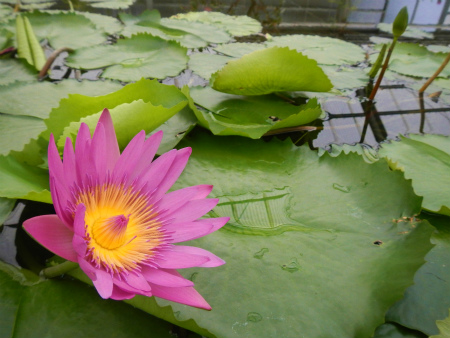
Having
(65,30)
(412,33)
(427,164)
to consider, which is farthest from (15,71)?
(412,33)

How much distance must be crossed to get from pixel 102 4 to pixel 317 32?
68.7 inches

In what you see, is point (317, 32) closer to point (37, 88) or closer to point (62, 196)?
point (37, 88)

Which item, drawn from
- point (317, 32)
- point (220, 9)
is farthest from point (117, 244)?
point (220, 9)

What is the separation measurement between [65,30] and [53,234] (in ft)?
6.06

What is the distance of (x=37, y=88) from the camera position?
1.22m

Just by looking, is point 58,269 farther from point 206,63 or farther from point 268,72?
point 206,63

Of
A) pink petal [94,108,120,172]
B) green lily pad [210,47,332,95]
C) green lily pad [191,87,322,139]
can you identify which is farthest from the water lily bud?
pink petal [94,108,120,172]

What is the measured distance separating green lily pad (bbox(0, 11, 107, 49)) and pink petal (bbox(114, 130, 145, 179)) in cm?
139

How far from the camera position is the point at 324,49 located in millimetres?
2027

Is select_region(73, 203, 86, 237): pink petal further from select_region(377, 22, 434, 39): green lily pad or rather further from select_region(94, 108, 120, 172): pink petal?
select_region(377, 22, 434, 39): green lily pad

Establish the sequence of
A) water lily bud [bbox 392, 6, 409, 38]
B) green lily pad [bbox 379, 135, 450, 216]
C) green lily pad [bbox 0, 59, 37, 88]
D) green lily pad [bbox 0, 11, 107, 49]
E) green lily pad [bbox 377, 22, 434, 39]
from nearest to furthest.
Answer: green lily pad [bbox 379, 135, 450, 216] → water lily bud [bbox 392, 6, 409, 38] → green lily pad [bbox 0, 59, 37, 88] → green lily pad [bbox 0, 11, 107, 49] → green lily pad [bbox 377, 22, 434, 39]

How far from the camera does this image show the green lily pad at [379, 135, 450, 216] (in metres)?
0.90

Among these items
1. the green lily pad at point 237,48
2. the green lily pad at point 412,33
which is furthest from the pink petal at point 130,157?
the green lily pad at point 412,33

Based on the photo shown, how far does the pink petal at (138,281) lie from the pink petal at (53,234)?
3.4 inches
